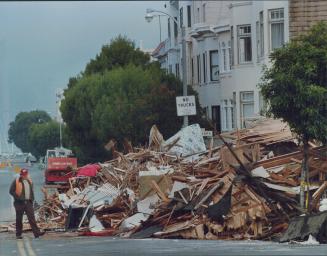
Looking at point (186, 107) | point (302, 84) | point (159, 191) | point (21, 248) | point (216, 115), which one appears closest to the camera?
point (302, 84)

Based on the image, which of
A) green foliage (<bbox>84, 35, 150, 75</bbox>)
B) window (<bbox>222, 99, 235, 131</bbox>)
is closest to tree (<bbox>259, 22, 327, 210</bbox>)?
window (<bbox>222, 99, 235, 131</bbox>)

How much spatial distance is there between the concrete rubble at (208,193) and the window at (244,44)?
1619 cm

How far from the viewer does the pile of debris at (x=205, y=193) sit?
963 inches

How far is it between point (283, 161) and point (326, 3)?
17306 mm

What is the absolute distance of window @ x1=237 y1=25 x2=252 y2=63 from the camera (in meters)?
47.9

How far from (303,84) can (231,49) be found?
2721 cm

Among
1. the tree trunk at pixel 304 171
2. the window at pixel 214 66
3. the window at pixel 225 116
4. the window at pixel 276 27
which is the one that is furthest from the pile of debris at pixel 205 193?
the window at pixel 214 66

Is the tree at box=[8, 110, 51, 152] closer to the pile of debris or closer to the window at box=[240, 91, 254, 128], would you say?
the window at box=[240, 91, 254, 128]

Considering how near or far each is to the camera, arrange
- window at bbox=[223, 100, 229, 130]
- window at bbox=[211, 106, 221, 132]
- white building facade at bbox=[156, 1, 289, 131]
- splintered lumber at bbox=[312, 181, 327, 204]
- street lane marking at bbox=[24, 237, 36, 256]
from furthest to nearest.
A: window at bbox=[211, 106, 221, 132], window at bbox=[223, 100, 229, 130], white building facade at bbox=[156, 1, 289, 131], splintered lumber at bbox=[312, 181, 327, 204], street lane marking at bbox=[24, 237, 36, 256]

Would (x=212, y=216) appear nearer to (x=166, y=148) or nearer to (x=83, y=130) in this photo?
(x=166, y=148)

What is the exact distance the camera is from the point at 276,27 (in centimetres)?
4384

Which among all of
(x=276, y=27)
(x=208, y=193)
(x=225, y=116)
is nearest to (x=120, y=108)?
(x=225, y=116)

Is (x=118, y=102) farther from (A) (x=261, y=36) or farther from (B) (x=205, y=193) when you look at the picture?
(B) (x=205, y=193)

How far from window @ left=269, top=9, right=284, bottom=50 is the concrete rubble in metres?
12.4
